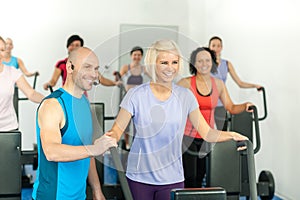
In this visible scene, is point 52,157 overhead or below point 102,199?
overhead

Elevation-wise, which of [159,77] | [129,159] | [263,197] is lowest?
[263,197]

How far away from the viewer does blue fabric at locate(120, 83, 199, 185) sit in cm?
252

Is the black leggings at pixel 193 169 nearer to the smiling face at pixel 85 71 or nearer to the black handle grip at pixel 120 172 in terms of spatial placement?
the black handle grip at pixel 120 172

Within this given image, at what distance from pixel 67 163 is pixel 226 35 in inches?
211

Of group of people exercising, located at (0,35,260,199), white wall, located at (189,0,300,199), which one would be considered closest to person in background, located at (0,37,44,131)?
group of people exercising, located at (0,35,260,199)

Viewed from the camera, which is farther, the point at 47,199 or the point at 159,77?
the point at 159,77

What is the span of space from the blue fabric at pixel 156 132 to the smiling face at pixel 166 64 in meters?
0.12

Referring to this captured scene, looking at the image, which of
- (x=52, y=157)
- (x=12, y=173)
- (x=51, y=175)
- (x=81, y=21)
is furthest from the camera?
(x=81, y=21)

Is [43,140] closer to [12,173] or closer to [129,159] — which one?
[129,159]

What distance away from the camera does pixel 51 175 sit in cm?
230

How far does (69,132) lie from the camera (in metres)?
2.26

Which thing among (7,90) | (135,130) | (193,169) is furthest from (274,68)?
(135,130)

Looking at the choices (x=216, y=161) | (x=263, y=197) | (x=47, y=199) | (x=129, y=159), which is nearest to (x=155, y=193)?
(x=129, y=159)

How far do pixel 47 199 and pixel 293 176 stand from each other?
11.1ft
